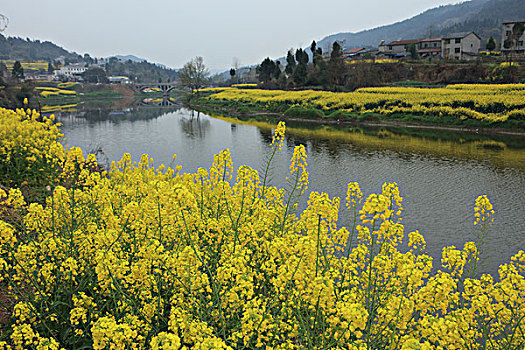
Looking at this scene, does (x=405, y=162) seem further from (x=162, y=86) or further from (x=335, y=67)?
(x=162, y=86)

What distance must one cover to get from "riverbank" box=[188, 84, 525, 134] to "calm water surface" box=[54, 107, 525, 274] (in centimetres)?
303

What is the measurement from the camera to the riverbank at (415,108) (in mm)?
29203

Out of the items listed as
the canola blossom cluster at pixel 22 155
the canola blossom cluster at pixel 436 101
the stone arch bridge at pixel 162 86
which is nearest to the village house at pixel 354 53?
the canola blossom cluster at pixel 436 101

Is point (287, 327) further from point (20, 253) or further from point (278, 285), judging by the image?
point (20, 253)

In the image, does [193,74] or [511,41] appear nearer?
[511,41]

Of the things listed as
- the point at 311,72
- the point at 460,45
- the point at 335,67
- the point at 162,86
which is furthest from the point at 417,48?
the point at 162,86

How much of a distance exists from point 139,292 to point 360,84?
165 feet

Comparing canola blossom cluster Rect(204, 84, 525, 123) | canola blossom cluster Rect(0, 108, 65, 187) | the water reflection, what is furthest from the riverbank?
canola blossom cluster Rect(0, 108, 65, 187)

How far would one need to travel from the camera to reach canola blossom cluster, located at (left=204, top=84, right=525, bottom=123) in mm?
29609

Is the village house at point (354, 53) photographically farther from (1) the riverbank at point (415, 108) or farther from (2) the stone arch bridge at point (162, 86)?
(2) the stone arch bridge at point (162, 86)

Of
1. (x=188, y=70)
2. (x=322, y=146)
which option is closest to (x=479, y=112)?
(x=322, y=146)

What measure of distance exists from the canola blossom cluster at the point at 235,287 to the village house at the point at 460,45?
65.9m

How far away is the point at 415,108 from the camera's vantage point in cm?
3434

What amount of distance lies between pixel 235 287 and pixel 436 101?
3499 centimetres
